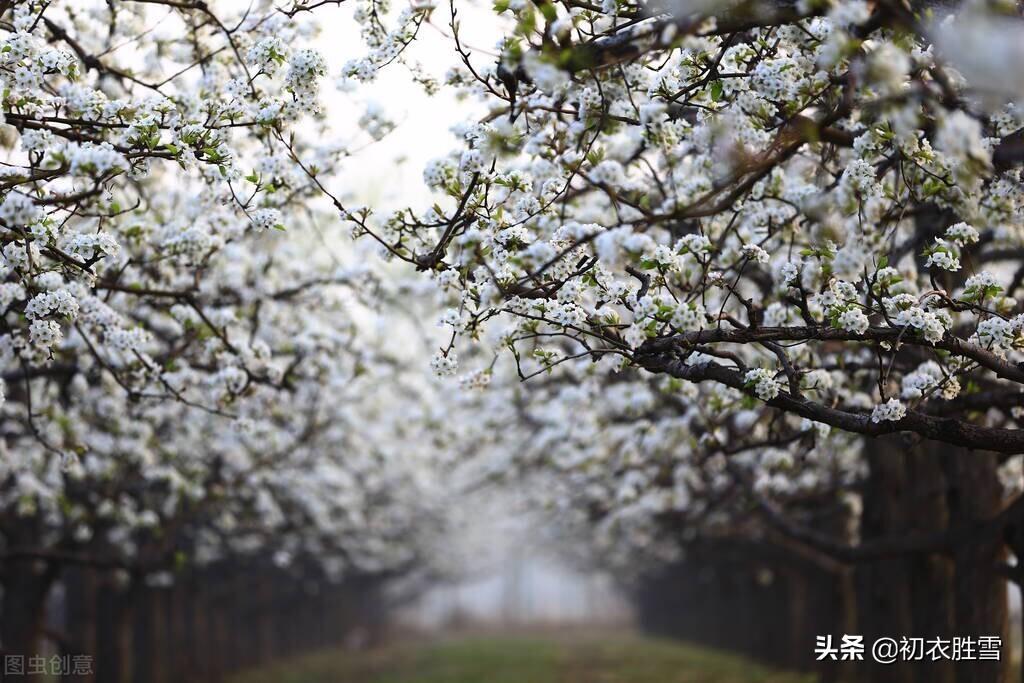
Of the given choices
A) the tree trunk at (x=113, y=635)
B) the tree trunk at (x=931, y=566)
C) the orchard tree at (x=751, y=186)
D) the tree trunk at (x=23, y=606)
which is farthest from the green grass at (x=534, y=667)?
the orchard tree at (x=751, y=186)

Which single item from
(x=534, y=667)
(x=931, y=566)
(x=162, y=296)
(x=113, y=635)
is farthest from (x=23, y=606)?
(x=534, y=667)

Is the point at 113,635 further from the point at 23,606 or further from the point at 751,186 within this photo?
the point at 751,186

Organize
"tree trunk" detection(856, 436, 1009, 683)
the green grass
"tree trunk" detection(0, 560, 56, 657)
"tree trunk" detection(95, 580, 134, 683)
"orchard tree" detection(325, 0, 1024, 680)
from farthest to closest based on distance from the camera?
1. the green grass
2. "tree trunk" detection(95, 580, 134, 683)
3. "tree trunk" detection(0, 560, 56, 657)
4. "tree trunk" detection(856, 436, 1009, 683)
5. "orchard tree" detection(325, 0, 1024, 680)

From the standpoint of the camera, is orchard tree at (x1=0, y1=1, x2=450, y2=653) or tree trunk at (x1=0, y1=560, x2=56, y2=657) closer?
orchard tree at (x1=0, y1=1, x2=450, y2=653)

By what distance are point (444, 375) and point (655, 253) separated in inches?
67.8

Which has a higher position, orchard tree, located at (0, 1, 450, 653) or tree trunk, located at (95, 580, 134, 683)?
orchard tree, located at (0, 1, 450, 653)

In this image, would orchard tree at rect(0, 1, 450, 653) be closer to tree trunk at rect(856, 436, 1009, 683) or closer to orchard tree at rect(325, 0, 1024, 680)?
orchard tree at rect(325, 0, 1024, 680)

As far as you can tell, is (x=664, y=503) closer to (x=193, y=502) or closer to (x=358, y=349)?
(x=358, y=349)

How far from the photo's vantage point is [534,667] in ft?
93.3

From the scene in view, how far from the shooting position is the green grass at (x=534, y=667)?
75.7 feet

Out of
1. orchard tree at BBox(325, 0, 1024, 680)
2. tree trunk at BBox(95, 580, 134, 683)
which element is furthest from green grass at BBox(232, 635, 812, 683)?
orchard tree at BBox(325, 0, 1024, 680)

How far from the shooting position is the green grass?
23062mm

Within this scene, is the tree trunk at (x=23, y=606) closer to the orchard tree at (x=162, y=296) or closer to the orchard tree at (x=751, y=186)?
the orchard tree at (x=162, y=296)

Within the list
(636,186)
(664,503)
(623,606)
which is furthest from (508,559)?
(636,186)
